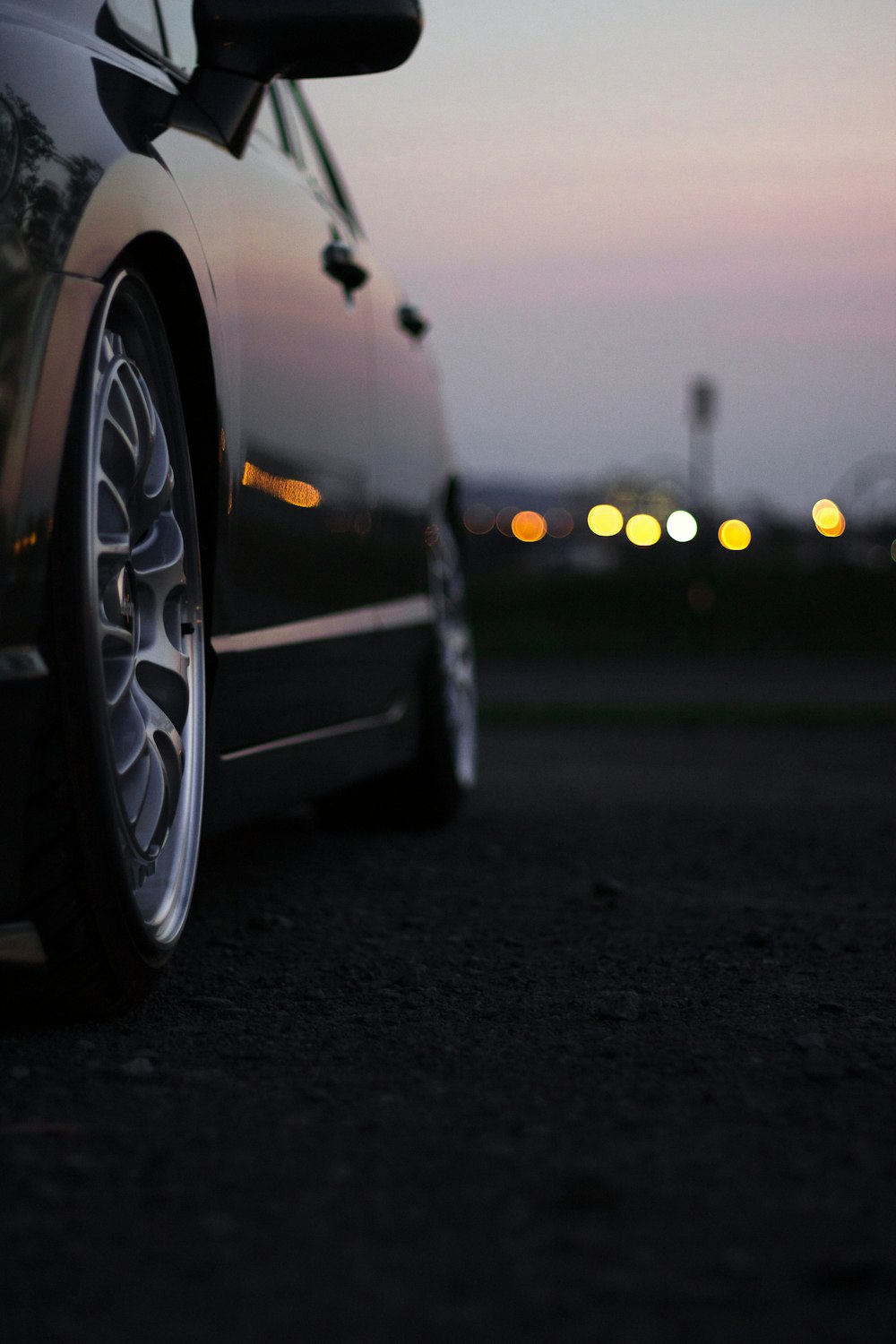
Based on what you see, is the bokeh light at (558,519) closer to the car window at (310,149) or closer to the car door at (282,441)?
the car window at (310,149)

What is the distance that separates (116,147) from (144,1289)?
5.23 feet

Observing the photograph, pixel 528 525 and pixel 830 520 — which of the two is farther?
pixel 528 525

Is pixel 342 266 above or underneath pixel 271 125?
underneath

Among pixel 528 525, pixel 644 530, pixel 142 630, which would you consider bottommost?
pixel 142 630

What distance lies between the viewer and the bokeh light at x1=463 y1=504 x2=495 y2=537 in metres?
64.0

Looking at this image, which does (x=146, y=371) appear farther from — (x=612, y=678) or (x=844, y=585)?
(x=844, y=585)

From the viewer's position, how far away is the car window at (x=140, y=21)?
9.12 ft

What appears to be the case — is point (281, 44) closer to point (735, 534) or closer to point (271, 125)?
point (271, 125)

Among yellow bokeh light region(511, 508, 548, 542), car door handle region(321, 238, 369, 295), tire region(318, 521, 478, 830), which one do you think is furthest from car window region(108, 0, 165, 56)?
yellow bokeh light region(511, 508, 548, 542)

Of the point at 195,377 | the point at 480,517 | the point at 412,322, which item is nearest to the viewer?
the point at 195,377

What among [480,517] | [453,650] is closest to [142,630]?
[453,650]

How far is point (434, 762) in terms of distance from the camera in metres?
4.98

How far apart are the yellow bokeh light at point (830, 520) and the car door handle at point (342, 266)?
34029mm

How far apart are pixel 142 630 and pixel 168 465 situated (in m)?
0.27
